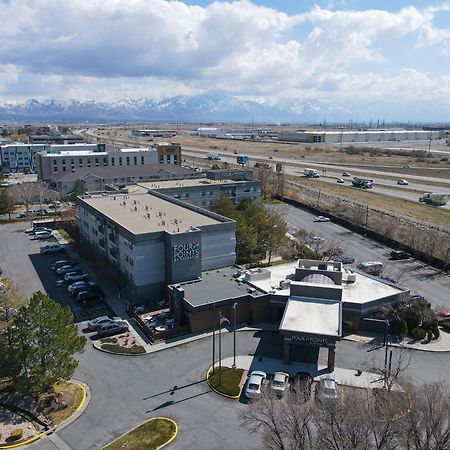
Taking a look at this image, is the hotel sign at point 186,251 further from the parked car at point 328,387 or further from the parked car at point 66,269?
the parked car at point 328,387

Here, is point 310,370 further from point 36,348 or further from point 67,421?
point 36,348

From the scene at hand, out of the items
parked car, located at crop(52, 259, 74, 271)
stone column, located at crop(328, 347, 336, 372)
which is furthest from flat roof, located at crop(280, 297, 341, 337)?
parked car, located at crop(52, 259, 74, 271)

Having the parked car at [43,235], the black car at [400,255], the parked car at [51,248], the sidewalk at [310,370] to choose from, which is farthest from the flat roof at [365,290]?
the parked car at [43,235]

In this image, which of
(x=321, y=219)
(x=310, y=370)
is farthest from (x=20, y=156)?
(x=310, y=370)

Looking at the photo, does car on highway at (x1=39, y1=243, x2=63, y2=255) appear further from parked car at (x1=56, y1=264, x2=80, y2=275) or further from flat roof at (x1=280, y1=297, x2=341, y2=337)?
flat roof at (x1=280, y1=297, x2=341, y2=337)

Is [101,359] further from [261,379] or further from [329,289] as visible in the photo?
[329,289]
